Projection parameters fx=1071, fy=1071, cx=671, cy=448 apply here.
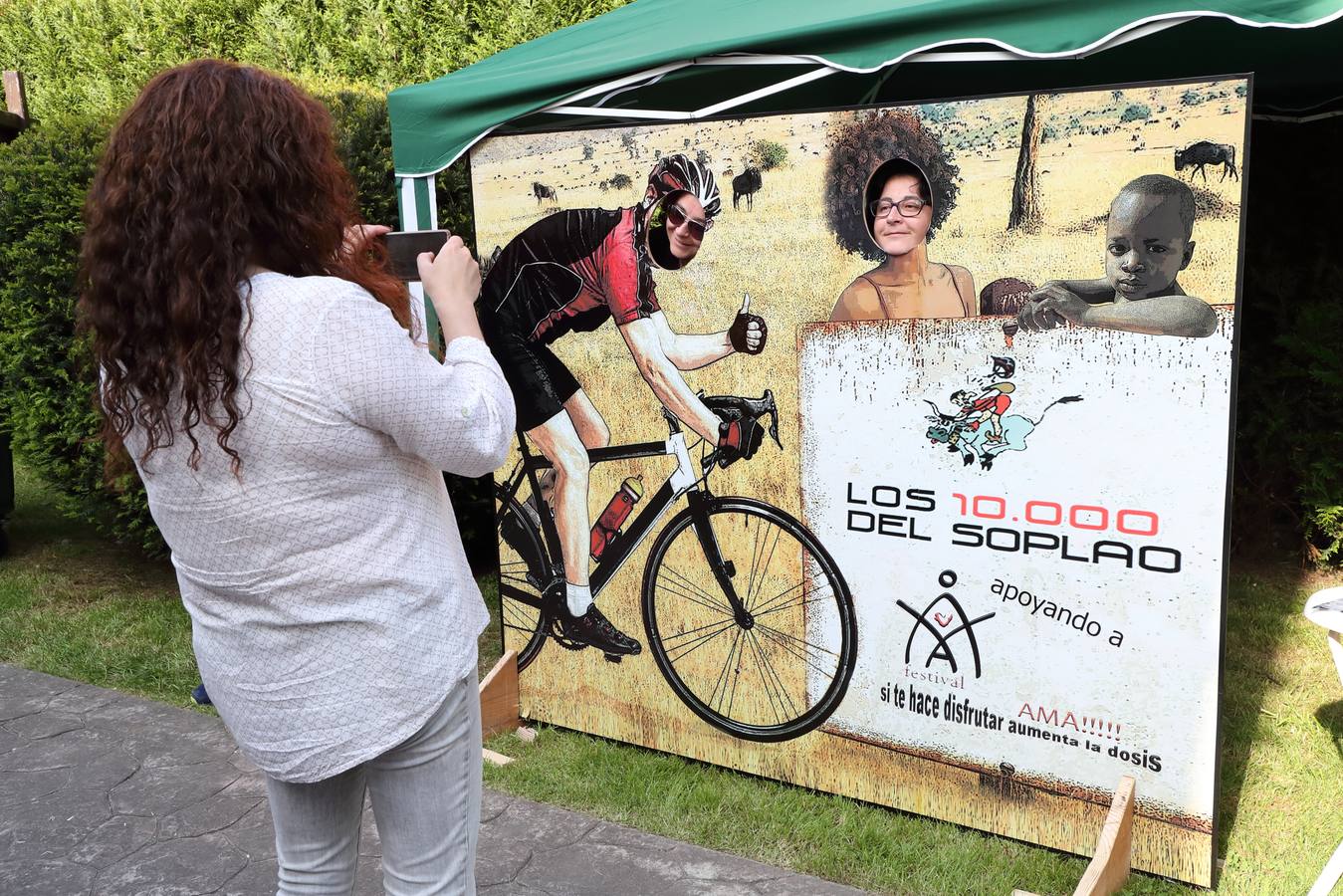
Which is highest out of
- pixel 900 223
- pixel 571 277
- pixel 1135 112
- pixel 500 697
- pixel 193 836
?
pixel 1135 112

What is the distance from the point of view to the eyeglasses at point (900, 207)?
2.69 metres

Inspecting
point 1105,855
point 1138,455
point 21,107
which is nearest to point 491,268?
point 1138,455

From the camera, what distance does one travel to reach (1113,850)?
2.54 metres

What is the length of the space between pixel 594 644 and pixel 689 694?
0.37 meters

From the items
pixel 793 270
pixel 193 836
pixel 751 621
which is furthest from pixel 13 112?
pixel 751 621

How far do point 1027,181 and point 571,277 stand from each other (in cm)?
138

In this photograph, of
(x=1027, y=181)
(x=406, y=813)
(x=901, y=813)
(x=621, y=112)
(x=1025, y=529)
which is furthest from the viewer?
(x=621, y=112)

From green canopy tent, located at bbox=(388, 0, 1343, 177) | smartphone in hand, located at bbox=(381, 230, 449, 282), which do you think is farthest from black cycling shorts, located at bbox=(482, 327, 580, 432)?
smartphone in hand, located at bbox=(381, 230, 449, 282)

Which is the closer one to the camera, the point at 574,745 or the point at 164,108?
the point at 164,108

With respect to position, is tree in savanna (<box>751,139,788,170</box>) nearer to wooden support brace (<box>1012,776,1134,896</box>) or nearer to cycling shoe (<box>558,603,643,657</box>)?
cycling shoe (<box>558,603,643,657</box>)

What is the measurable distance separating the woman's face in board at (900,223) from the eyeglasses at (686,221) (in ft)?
1.67

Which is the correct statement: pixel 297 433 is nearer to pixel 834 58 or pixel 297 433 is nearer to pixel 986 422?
pixel 986 422

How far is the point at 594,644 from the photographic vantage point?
3.49 m

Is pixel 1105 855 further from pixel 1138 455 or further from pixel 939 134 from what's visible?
pixel 939 134
